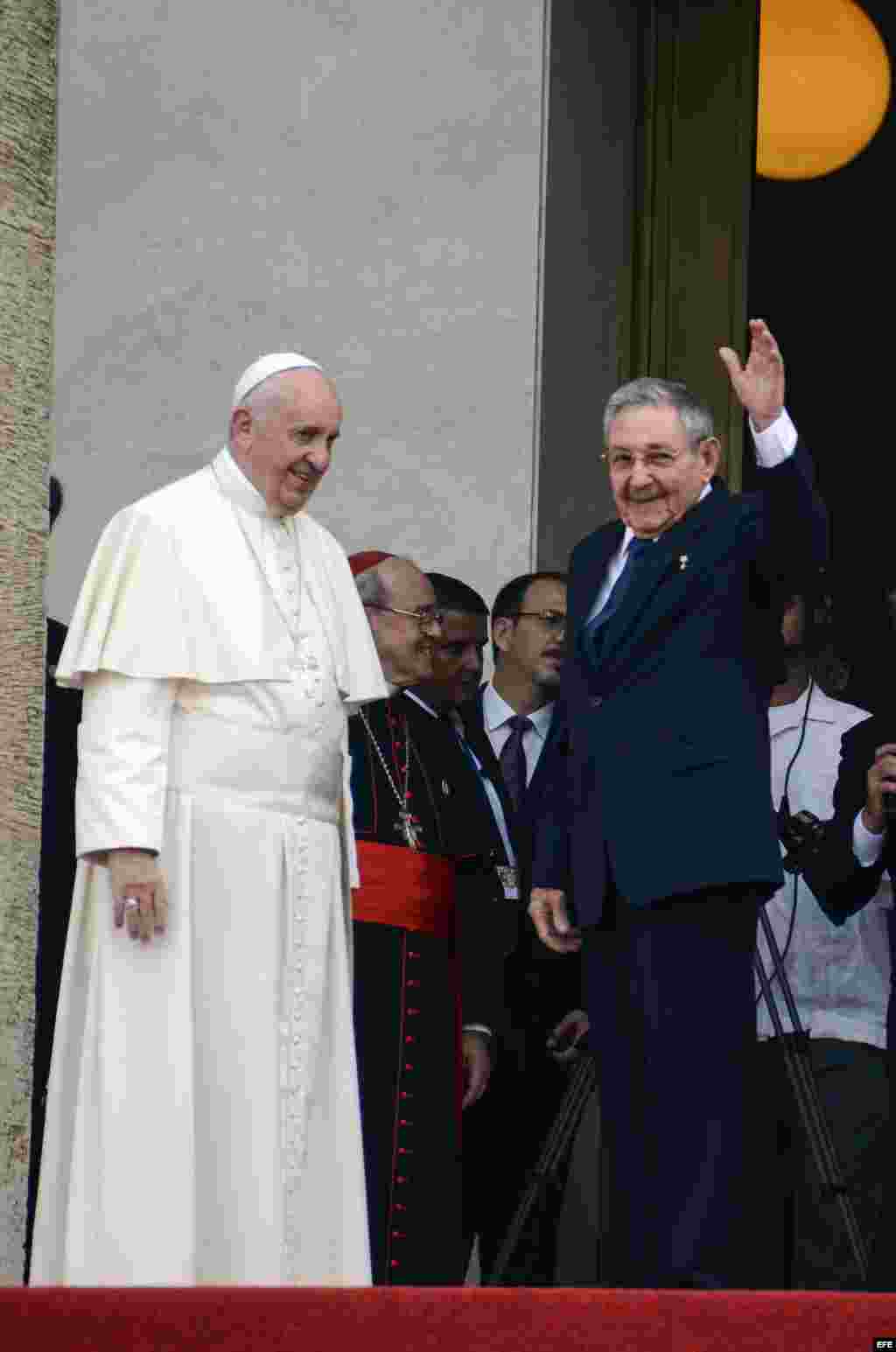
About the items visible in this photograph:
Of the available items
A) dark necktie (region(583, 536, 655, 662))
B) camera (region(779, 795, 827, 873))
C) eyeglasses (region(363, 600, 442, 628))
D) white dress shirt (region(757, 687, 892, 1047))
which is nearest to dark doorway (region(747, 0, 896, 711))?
white dress shirt (region(757, 687, 892, 1047))

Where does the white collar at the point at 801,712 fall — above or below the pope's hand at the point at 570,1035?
above

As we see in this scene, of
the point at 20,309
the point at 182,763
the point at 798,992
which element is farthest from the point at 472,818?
the point at 20,309

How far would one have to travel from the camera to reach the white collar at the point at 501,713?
7.35 metres

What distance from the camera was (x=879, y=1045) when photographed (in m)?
6.64

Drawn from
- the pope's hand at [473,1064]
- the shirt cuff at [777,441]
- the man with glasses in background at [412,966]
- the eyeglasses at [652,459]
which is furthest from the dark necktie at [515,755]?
the shirt cuff at [777,441]

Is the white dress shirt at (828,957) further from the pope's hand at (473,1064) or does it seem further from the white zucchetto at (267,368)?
the white zucchetto at (267,368)

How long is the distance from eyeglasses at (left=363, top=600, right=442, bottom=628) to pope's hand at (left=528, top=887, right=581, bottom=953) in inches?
36.3

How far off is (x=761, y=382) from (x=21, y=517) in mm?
1332

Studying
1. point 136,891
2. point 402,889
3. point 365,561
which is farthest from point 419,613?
point 136,891

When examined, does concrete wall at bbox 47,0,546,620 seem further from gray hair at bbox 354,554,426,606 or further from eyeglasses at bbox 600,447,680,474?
eyeglasses at bbox 600,447,680,474

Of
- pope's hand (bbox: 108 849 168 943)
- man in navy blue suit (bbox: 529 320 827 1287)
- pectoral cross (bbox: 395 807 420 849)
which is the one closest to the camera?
pope's hand (bbox: 108 849 168 943)

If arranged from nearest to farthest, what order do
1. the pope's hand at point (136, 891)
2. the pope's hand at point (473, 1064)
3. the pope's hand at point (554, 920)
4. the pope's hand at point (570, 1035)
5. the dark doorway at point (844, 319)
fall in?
the pope's hand at point (136, 891)
the pope's hand at point (554, 920)
the pope's hand at point (473, 1064)
the pope's hand at point (570, 1035)
the dark doorway at point (844, 319)

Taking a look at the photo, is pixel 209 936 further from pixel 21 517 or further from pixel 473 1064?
pixel 473 1064

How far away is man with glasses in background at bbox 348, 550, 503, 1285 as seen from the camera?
21.4 ft
